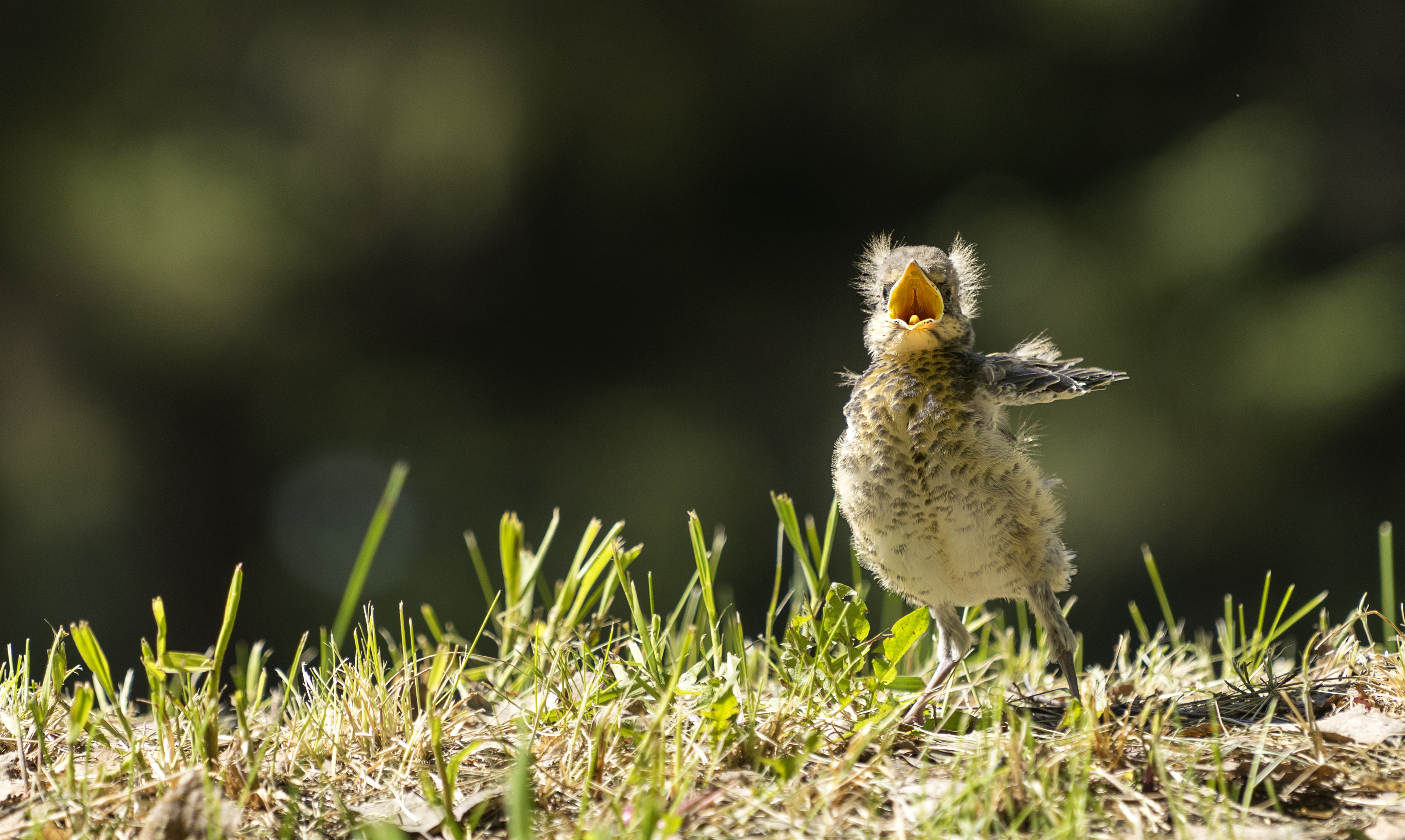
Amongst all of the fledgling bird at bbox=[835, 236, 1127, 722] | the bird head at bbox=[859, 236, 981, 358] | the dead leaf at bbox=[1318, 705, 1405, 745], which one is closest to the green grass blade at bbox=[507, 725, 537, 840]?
the fledgling bird at bbox=[835, 236, 1127, 722]

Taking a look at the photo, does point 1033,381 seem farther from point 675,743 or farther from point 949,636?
point 675,743

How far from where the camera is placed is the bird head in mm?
1911

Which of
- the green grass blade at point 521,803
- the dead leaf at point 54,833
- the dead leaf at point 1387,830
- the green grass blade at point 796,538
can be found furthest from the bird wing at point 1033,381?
the dead leaf at point 54,833

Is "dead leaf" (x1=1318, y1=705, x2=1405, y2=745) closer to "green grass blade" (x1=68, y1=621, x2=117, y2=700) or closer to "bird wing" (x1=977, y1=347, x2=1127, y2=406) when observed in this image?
"bird wing" (x1=977, y1=347, x2=1127, y2=406)

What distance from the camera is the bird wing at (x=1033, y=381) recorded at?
5.95ft

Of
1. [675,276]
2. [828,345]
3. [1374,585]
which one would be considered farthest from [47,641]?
[1374,585]

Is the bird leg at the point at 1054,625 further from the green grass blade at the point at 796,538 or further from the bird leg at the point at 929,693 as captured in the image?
the green grass blade at the point at 796,538

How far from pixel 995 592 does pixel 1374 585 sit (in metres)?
3.66

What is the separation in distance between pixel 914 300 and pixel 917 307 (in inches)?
0.6

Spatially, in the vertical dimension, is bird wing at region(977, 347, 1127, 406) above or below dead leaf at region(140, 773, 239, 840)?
above

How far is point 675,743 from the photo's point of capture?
130cm

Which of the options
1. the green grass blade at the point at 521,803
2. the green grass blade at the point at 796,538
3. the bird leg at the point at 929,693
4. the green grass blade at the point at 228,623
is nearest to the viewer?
the green grass blade at the point at 521,803

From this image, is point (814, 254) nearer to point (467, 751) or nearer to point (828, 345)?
point (828, 345)

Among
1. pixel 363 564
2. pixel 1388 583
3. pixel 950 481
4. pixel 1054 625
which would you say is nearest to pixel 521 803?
pixel 363 564
